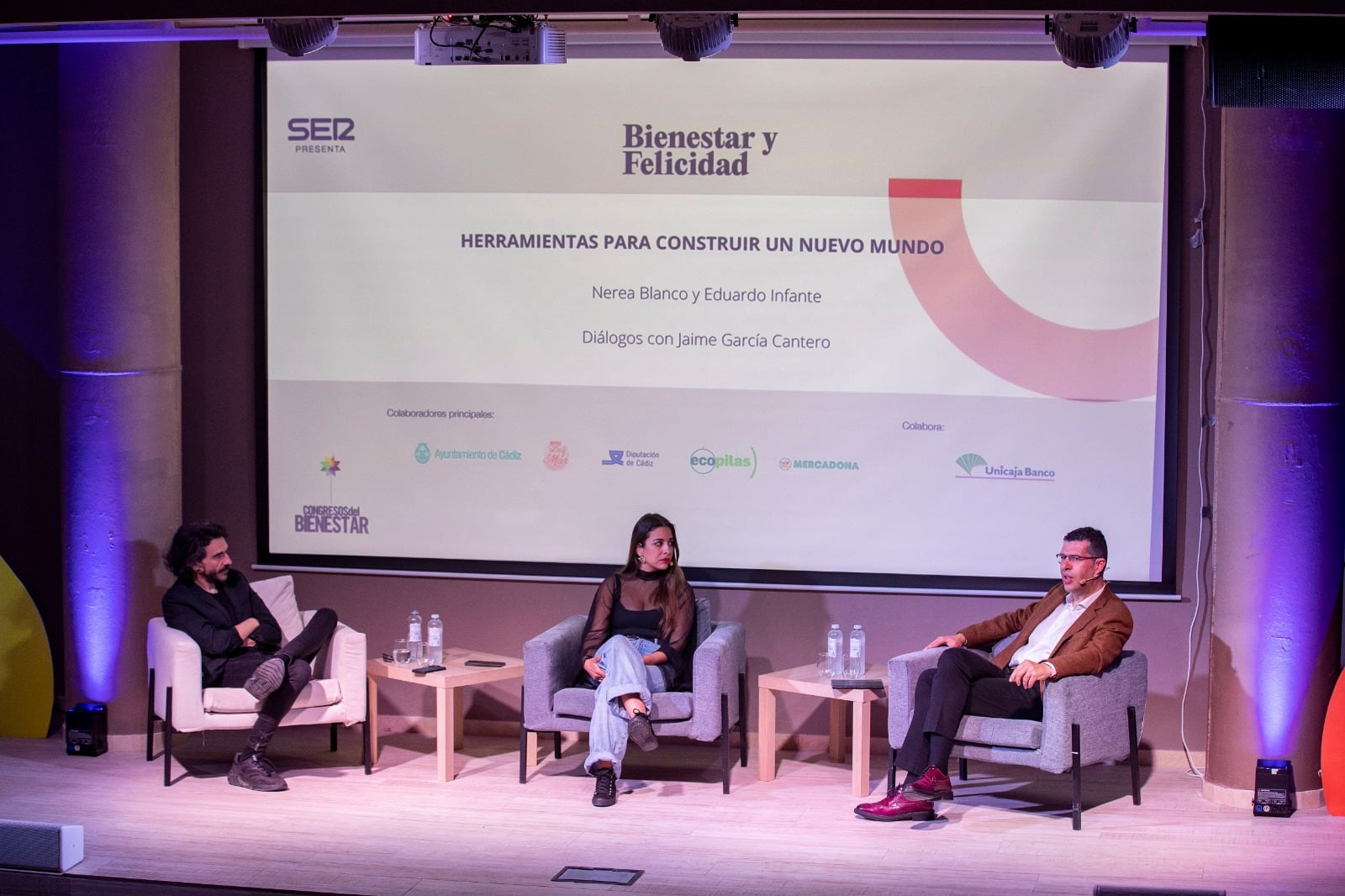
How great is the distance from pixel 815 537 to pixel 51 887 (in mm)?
3327

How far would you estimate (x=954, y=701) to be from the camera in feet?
17.7

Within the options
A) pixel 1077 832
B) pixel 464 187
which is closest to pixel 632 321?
pixel 464 187

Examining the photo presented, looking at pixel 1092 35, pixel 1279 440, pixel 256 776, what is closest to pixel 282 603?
pixel 256 776

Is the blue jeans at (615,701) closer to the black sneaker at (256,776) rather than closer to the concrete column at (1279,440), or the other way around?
the black sneaker at (256,776)

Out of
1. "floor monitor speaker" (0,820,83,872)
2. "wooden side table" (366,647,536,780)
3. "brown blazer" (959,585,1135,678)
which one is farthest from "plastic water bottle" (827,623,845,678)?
"floor monitor speaker" (0,820,83,872)

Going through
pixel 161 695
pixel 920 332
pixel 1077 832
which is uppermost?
pixel 920 332

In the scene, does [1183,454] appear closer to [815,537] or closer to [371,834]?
[815,537]

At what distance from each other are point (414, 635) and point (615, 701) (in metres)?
1.21

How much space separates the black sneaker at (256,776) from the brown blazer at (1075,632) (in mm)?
2804

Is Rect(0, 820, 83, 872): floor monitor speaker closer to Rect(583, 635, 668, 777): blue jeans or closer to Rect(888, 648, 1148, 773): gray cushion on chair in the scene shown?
Rect(583, 635, 668, 777): blue jeans

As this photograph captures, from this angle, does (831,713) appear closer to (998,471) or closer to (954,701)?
(954,701)

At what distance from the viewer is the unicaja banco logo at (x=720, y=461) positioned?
641 centimetres

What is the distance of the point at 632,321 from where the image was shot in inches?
253

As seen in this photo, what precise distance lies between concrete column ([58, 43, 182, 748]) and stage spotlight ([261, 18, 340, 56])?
1.60 metres
